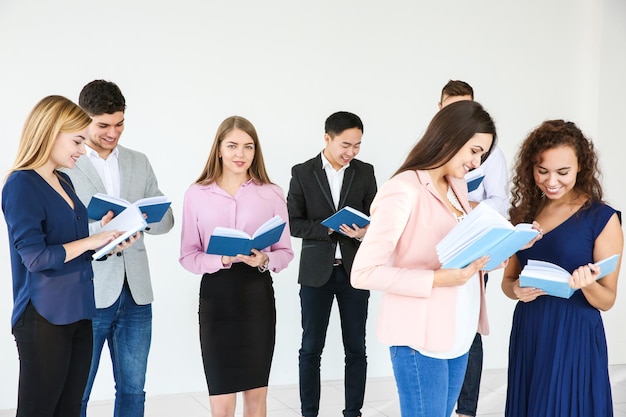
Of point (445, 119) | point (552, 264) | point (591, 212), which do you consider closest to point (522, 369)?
point (552, 264)

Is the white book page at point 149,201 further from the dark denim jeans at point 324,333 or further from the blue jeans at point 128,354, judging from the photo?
the dark denim jeans at point 324,333

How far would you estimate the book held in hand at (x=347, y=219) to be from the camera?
10.8 ft

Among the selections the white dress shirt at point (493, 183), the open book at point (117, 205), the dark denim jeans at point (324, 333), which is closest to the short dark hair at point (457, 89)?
the white dress shirt at point (493, 183)

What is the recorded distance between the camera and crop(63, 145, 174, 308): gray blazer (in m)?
2.96

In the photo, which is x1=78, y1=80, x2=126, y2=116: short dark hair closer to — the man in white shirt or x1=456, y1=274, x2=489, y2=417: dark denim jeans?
the man in white shirt

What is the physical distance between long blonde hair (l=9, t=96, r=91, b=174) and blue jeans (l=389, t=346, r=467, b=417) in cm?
128

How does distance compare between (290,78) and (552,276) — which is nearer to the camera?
(552,276)

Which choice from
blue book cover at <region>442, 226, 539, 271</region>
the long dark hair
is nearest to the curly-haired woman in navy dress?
blue book cover at <region>442, 226, 539, 271</region>

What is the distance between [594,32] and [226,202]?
376 centimetres

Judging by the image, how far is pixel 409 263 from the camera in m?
2.05

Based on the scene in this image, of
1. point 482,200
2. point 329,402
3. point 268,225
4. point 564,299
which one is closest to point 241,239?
point 268,225

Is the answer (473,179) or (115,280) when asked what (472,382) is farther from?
(115,280)

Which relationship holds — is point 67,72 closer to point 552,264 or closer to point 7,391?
point 7,391

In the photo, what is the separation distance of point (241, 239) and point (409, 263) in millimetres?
873
